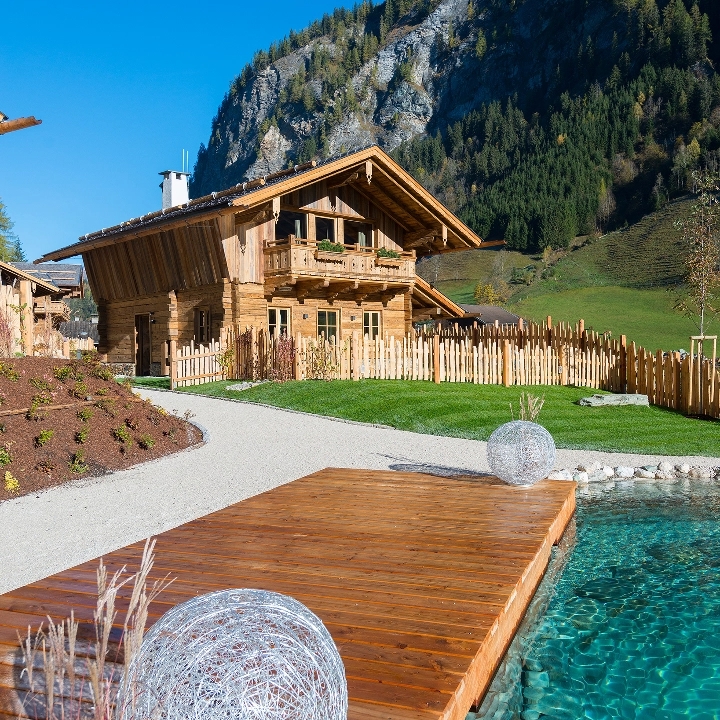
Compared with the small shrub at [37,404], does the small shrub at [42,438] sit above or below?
below

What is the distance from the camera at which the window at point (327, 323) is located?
28556 mm

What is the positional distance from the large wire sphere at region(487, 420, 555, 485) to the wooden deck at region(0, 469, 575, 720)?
8.2 inches

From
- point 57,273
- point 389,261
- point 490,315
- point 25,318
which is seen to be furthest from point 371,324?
point 57,273

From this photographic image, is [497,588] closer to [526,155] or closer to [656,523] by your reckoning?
[656,523]

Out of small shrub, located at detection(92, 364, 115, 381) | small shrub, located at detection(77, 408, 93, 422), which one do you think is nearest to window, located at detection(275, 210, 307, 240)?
small shrub, located at detection(92, 364, 115, 381)

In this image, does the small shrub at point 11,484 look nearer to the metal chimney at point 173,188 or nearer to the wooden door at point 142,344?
the wooden door at point 142,344

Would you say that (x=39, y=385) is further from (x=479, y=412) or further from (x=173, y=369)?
(x=173, y=369)

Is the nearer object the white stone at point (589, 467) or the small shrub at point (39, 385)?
the white stone at point (589, 467)


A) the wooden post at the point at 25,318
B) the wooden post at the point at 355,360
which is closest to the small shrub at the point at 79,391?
the wooden post at the point at 25,318

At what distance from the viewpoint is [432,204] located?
1133 inches

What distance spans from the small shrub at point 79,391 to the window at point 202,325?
1449 centimetres

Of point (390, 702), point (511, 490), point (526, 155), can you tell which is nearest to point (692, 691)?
point (390, 702)

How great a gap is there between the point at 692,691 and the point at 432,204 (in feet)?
84.0

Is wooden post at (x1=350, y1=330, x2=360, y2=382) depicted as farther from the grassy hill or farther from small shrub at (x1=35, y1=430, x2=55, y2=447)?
the grassy hill
